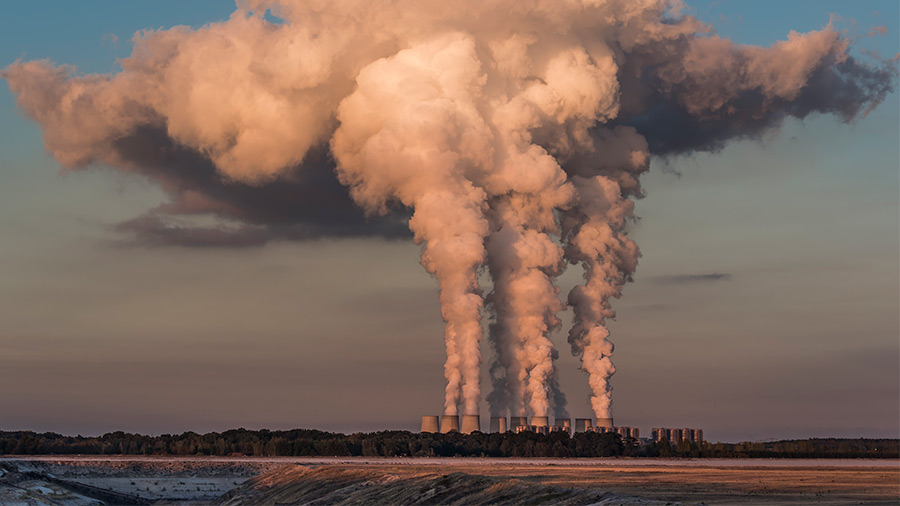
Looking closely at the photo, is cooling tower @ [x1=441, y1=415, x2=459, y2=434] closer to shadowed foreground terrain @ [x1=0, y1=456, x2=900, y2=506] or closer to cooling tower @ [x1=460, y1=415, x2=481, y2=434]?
cooling tower @ [x1=460, y1=415, x2=481, y2=434]

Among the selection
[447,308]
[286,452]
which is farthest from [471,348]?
[286,452]

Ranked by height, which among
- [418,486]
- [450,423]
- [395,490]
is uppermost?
[450,423]

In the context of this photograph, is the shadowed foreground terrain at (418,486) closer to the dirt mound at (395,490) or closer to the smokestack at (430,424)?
the dirt mound at (395,490)

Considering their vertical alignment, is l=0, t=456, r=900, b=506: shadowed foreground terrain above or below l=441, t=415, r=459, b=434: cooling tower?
below

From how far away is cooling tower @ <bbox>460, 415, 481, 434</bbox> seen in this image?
169 meters

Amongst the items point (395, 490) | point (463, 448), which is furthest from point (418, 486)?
point (463, 448)

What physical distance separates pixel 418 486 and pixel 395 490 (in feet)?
7.05

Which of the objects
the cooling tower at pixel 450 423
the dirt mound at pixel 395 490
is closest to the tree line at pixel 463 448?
the cooling tower at pixel 450 423

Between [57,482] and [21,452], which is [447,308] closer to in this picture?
[57,482]

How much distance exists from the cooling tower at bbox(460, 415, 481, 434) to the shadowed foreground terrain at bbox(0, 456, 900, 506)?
3787 cm

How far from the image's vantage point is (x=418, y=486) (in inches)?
3041

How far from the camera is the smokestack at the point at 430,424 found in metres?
182

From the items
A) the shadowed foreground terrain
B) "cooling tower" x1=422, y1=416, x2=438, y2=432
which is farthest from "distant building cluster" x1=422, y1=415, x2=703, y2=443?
the shadowed foreground terrain

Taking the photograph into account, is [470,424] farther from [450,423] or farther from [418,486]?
[418,486]
